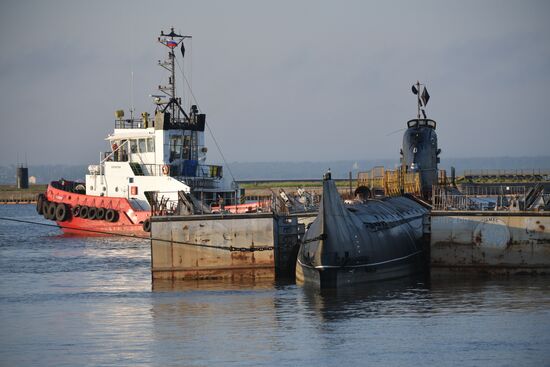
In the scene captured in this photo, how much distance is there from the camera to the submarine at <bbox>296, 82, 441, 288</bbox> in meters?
39.5

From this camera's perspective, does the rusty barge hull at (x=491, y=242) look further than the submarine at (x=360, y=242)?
Yes

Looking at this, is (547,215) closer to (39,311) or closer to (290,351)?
(290,351)

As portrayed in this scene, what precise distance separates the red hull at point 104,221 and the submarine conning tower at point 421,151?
625 inches

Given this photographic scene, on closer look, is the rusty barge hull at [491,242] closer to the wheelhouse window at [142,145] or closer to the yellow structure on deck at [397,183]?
the yellow structure on deck at [397,183]

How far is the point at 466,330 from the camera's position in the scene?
3231 centimetres

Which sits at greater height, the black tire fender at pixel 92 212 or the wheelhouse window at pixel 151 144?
the wheelhouse window at pixel 151 144

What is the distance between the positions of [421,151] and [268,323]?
96.0ft

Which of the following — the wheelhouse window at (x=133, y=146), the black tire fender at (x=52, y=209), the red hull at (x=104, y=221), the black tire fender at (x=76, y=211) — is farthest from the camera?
the black tire fender at (x=52, y=209)

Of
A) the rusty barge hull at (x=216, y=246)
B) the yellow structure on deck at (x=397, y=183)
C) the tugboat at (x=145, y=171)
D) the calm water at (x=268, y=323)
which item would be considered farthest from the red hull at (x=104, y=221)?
the rusty barge hull at (x=216, y=246)

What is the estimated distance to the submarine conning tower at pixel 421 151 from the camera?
61000 millimetres

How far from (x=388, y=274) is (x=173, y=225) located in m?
9.03

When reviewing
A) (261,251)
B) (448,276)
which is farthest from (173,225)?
(448,276)

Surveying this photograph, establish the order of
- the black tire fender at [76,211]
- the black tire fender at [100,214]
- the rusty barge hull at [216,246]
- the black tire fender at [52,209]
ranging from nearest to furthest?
the rusty barge hull at [216,246], the black tire fender at [100,214], the black tire fender at [76,211], the black tire fender at [52,209]

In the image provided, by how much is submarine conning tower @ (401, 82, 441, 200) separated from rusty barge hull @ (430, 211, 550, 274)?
17150 millimetres
